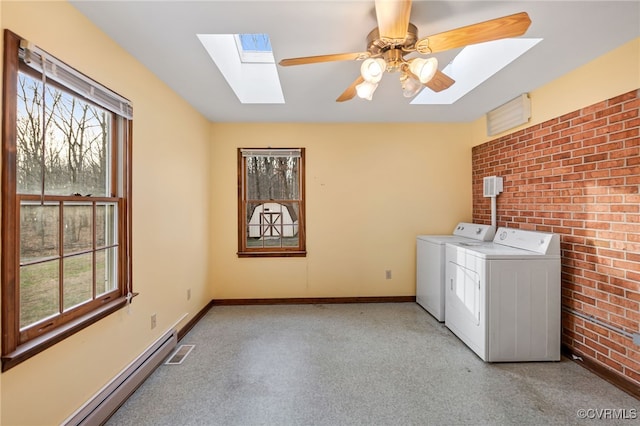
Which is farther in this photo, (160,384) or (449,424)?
(160,384)

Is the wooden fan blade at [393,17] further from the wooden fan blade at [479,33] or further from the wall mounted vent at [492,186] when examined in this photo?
the wall mounted vent at [492,186]

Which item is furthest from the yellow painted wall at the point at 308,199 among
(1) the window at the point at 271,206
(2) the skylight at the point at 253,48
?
(2) the skylight at the point at 253,48

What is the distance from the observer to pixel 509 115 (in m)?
3.08

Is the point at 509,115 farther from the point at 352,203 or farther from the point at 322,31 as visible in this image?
the point at 322,31

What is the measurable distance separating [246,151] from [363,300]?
8.40ft

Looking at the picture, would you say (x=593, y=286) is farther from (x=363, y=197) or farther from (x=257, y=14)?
(x=257, y=14)

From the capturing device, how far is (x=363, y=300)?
3887mm

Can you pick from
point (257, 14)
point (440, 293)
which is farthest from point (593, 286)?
point (257, 14)

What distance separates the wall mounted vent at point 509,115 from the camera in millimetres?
2858

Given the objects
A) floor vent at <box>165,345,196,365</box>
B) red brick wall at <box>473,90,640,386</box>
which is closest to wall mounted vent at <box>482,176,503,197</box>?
red brick wall at <box>473,90,640,386</box>

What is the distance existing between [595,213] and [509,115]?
1.35 m

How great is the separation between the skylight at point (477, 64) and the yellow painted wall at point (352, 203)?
2.55 feet

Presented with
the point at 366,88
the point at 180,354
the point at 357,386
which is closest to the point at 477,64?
the point at 366,88

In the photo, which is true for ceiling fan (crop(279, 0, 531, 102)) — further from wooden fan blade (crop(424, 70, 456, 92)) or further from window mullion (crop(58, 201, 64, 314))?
window mullion (crop(58, 201, 64, 314))
